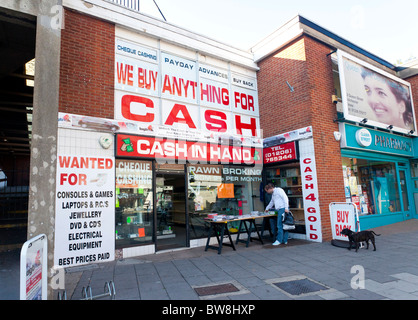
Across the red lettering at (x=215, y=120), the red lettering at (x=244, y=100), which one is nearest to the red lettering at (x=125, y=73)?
the red lettering at (x=215, y=120)

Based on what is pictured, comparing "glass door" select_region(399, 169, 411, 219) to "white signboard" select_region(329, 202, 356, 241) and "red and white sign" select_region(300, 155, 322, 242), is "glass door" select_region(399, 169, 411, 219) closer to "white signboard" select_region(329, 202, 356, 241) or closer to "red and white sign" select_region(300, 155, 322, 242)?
"white signboard" select_region(329, 202, 356, 241)

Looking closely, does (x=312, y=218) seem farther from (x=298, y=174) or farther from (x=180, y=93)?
(x=180, y=93)

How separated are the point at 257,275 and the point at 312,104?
227 inches

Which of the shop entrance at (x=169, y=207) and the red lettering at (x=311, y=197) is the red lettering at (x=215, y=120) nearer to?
the shop entrance at (x=169, y=207)

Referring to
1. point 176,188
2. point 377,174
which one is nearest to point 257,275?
point 176,188

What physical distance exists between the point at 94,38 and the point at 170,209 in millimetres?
6109

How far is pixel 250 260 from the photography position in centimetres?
623

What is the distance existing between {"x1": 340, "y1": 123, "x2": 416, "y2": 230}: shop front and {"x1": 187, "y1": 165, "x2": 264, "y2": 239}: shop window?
10.8 feet

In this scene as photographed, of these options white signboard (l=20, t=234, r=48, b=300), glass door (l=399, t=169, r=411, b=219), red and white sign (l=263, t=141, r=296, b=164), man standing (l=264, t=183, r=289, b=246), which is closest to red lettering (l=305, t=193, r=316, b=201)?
man standing (l=264, t=183, r=289, b=246)

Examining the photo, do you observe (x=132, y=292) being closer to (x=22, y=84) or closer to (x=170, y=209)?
(x=170, y=209)

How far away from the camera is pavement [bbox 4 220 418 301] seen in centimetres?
411

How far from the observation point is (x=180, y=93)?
27.8 feet

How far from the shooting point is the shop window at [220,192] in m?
8.28
